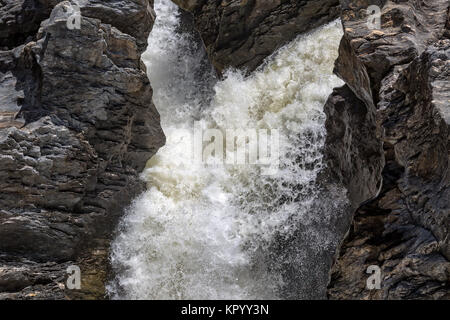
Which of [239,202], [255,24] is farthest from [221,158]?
[255,24]

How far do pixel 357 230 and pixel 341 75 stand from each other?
1619 millimetres

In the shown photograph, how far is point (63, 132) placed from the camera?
464cm

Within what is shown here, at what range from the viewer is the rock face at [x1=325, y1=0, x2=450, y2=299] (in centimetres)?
319

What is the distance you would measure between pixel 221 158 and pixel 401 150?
2464mm

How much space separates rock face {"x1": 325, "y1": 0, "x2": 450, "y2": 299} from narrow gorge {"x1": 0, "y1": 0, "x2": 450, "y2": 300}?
0.01 meters

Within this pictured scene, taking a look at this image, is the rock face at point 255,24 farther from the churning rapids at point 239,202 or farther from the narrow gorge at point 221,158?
the churning rapids at point 239,202

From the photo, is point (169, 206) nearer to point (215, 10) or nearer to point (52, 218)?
point (52, 218)

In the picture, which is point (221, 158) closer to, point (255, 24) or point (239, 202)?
point (239, 202)

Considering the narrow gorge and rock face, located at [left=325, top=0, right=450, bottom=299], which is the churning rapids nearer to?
the narrow gorge

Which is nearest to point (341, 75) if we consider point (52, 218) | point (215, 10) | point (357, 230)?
point (357, 230)

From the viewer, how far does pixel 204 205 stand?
5.30 m

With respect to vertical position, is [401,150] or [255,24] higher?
[255,24]

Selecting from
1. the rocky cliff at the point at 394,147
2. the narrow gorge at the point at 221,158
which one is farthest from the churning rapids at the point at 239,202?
the rocky cliff at the point at 394,147

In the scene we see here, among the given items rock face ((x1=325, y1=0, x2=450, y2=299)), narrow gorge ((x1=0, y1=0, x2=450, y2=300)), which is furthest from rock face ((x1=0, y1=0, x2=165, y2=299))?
rock face ((x1=325, y1=0, x2=450, y2=299))
